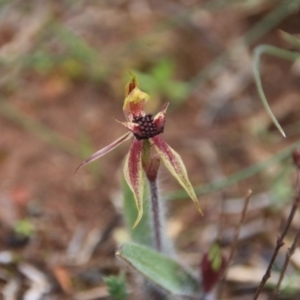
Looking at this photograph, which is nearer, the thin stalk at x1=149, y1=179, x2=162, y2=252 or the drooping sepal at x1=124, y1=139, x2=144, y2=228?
the drooping sepal at x1=124, y1=139, x2=144, y2=228

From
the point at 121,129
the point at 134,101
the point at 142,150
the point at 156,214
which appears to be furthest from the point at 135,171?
the point at 121,129

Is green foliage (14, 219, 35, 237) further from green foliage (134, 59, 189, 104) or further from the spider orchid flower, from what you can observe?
green foliage (134, 59, 189, 104)

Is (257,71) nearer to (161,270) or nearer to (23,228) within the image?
(161,270)

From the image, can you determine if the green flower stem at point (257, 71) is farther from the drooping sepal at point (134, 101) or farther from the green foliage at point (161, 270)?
the green foliage at point (161, 270)

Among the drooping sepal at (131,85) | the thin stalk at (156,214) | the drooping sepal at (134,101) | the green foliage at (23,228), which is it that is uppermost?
the drooping sepal at (131,85)

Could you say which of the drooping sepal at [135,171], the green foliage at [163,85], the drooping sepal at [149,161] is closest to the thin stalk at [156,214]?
the drooping sepal at [149,161]

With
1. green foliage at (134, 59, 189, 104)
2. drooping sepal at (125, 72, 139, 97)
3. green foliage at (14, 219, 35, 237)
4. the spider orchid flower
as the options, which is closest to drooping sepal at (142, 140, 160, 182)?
the spider orchid flower
